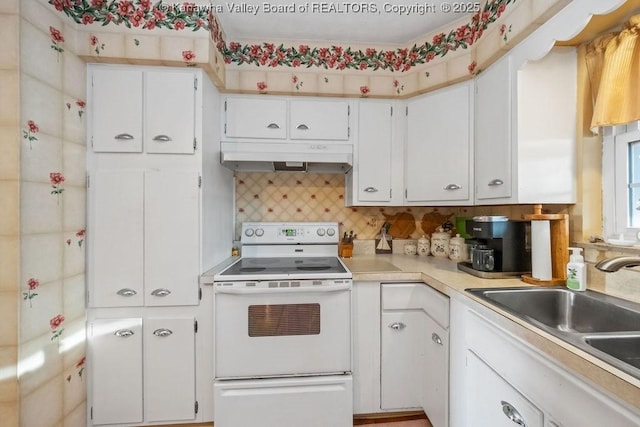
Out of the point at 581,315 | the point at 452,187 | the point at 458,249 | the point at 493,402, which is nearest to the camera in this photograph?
the point at 493,402

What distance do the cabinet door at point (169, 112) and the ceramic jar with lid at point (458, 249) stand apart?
189 cm

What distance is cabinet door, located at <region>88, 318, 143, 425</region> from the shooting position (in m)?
1.48

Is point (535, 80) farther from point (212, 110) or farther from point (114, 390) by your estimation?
point (114, 390)

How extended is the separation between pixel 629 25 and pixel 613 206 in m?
0.76

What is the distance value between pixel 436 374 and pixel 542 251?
812 mm

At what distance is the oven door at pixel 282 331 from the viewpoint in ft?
4.82

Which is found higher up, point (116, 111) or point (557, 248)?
point (116, 111)

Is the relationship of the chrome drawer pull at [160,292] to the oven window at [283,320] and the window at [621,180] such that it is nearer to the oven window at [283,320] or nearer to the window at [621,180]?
the oven window at [283,320]

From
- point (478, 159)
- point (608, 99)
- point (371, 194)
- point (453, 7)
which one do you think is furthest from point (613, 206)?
point (453, 7)

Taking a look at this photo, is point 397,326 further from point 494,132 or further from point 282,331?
point 494,132

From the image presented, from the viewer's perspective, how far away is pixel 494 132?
1.51 meters

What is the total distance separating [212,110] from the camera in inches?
67.2

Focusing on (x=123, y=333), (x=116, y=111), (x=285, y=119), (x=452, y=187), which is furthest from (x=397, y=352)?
(x=116, y=111)

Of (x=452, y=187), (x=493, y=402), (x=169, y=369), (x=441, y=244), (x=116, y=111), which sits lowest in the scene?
(x=169, y=369)
